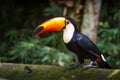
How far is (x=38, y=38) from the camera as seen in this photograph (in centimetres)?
725

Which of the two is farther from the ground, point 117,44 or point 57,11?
point 57,11

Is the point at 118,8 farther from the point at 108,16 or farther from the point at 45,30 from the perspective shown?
the point at 45,30

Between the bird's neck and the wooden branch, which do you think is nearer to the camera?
the wooden branch

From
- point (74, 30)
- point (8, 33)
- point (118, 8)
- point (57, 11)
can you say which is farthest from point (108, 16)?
point (74, 30)

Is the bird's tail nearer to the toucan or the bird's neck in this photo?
the toucan

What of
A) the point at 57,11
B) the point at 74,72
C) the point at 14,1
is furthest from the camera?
the point at 14,1

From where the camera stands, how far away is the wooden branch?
3.28 meters

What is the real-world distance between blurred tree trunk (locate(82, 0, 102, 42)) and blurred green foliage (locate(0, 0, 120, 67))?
123mm

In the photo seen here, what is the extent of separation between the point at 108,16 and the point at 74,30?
385 centimetres

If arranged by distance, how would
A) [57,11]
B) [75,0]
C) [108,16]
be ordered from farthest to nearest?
[108,16] → [57,11] → [75,0]

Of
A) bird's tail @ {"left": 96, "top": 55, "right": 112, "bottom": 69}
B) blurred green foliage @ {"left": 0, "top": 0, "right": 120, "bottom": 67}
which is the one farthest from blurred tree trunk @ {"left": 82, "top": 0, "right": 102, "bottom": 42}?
bird's tail @ {"left": 96, "top": 55, "right": 112, "bottom": 69}

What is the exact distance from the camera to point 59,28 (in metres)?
3.50

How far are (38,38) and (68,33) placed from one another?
12.3 feet

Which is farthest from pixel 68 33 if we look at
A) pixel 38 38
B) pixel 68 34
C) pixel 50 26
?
pixel 38 38
